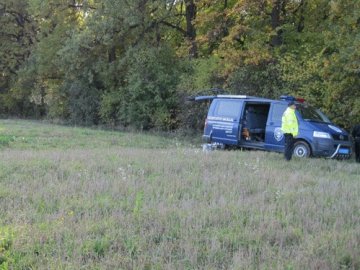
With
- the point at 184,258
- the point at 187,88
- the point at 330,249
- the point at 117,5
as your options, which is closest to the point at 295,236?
the point at 330,249

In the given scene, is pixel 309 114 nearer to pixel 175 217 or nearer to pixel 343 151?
pixel 343 151

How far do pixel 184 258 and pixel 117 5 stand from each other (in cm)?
2446

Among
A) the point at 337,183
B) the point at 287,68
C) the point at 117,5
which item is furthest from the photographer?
the point at 117,5

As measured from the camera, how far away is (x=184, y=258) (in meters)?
4.55

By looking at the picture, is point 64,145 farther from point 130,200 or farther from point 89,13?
point 89,13

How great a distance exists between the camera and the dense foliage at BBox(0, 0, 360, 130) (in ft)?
59.0

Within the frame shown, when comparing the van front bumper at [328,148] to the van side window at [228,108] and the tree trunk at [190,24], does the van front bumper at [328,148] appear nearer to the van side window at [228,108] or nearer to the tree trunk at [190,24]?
the van side window at [228,108]

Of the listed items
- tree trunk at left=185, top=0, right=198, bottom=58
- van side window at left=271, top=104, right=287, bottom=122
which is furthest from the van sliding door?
tree trunk at left=185, top=0, right=198, bottom=58

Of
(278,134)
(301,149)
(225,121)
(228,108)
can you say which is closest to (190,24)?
(228,108)

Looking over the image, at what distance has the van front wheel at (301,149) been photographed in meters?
13.7

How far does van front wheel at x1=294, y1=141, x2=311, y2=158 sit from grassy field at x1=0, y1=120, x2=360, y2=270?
3.53 m

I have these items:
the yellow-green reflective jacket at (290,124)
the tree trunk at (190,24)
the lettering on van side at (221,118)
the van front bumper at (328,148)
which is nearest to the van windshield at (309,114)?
the van front bumper at (328,148)

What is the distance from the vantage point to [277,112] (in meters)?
14.8

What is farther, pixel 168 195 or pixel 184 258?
pixel 168 195
